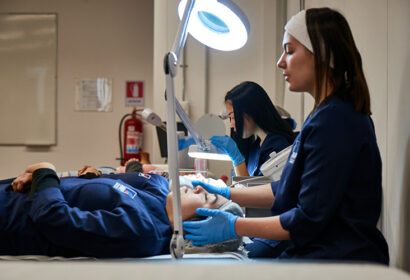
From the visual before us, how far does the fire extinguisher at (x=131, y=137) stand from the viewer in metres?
4.50

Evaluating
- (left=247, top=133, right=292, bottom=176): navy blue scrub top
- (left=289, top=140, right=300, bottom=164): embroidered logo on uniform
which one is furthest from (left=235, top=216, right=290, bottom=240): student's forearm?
(left=247, top=133, right=292, bottom=176): navy blue scrub top

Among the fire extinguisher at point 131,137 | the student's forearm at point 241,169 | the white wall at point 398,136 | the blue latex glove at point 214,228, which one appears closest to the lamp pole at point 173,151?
the blue latex glove at point 214,228

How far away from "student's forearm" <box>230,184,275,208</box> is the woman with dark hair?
59cm

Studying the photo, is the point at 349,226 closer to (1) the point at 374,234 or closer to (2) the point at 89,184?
(1) the point at 374,234

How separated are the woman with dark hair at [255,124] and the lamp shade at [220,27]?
72cm

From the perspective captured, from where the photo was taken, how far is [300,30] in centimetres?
112

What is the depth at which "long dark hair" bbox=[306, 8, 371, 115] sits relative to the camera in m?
1.05

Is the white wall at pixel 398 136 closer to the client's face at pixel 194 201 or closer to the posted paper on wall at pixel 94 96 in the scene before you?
the client's face at pixel 194 201

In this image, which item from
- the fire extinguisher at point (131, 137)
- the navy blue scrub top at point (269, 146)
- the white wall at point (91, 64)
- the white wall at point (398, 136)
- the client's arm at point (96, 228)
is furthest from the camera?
the white wall at point (91, 64)

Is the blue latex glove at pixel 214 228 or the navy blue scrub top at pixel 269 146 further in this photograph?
the navy blue scrub top at pixel 269 146

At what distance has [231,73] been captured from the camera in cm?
380

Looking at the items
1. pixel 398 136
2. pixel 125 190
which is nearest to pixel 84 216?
pixel 125 190

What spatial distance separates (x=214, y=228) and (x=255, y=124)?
1142 millimetres

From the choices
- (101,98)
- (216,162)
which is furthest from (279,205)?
(101,98)
